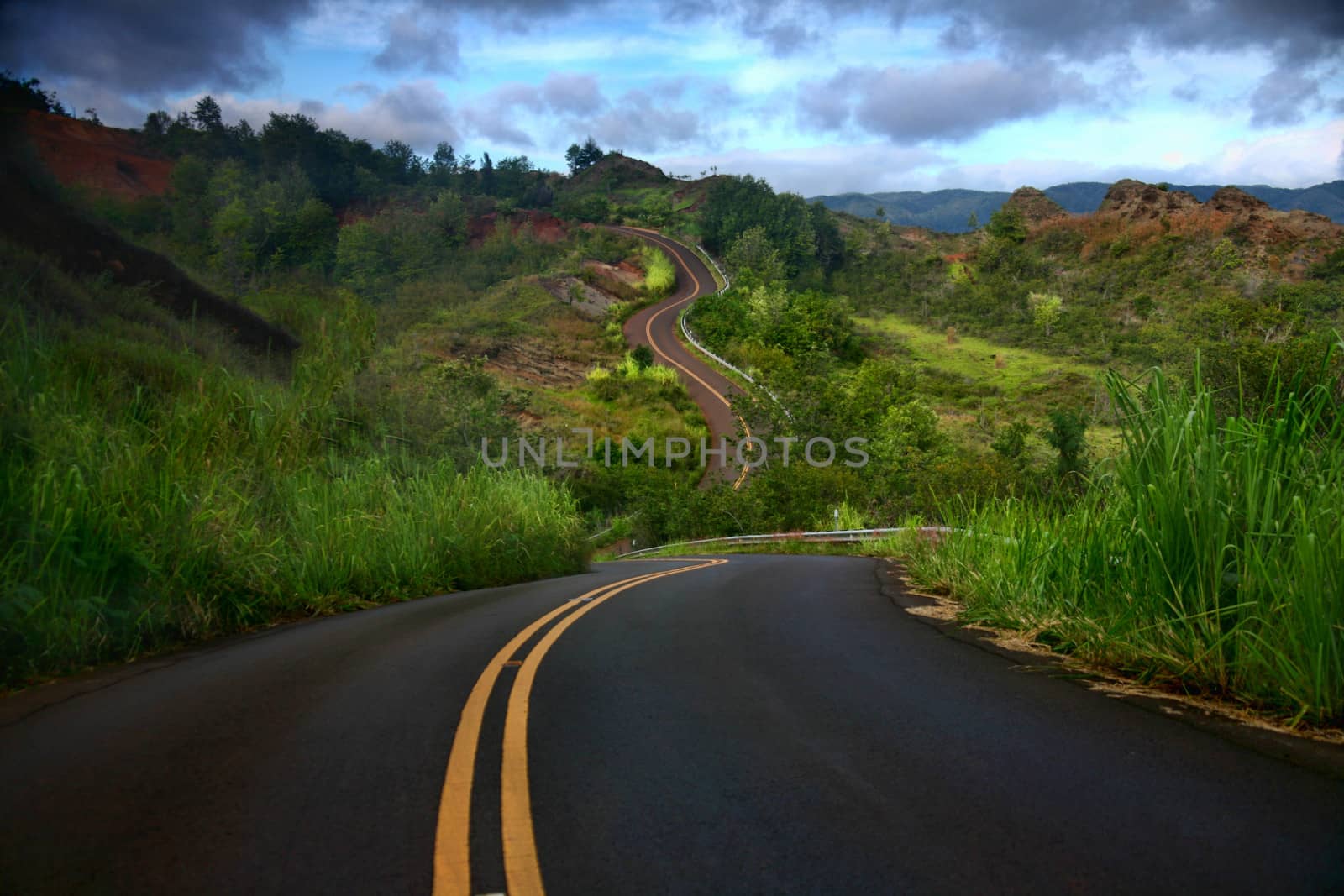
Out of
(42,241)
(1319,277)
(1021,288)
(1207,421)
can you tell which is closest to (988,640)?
(1207,421)

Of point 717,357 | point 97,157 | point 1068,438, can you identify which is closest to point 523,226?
point 717,357

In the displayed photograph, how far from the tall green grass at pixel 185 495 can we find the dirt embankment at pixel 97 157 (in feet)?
10.5

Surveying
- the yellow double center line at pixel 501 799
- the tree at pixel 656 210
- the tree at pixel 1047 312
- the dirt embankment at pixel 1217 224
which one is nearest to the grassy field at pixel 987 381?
the tree at pixel 1047 312

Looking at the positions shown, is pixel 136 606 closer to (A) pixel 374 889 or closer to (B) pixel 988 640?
(A) pixel 374 889

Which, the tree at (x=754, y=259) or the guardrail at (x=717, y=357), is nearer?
the guardrail at (x=717, y=357)

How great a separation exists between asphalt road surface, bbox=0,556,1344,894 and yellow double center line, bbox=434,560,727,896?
2 centimetres

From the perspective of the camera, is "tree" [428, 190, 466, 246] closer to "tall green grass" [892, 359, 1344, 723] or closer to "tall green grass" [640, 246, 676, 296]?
"tall green grass" [892, 359, 1344, 723]

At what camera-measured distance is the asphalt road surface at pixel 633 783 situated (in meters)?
3.33

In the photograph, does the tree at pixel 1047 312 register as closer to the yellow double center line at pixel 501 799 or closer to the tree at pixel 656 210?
the tree at pixel 656 210

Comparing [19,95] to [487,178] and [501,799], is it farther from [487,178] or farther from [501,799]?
Result: [487,178]

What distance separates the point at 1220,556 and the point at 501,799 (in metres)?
4.45

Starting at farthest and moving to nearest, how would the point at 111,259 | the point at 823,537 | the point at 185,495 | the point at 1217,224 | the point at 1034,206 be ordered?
the point at 1034,206 → the point at 1217,224 → the point at 823,537 → the point at 111,259 → the point at 185,495

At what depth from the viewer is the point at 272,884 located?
3.27 m

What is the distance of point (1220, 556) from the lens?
5.43 meters
